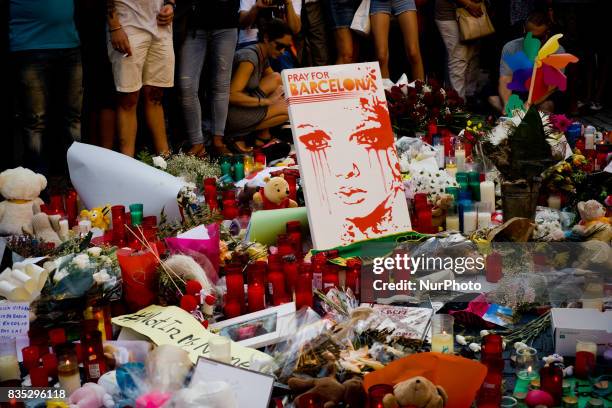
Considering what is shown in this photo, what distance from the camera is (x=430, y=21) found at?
8297 mm

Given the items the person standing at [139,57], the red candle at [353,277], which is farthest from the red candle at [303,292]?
the person standing at [139,57]

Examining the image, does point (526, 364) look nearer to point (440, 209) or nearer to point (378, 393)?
point (378, 393)

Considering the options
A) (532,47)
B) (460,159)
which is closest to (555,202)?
(460,159)

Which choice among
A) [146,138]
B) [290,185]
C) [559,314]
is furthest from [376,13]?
[559,314]

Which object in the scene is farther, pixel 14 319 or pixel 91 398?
pixel 14 319

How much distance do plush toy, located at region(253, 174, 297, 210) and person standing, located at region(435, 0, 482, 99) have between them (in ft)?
13.4

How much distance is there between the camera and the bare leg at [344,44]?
24.6 feet

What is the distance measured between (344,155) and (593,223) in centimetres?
110

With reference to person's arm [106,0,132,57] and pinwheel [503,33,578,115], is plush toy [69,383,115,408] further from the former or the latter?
person's arm [106,0,132,57]

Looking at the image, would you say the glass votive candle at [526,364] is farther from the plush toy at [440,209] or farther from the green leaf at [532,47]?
the green leaf at [532,47]

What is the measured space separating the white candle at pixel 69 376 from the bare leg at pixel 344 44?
517cm

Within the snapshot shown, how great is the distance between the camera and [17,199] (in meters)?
3.98

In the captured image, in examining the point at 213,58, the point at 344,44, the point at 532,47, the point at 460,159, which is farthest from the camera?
the point at 344,44

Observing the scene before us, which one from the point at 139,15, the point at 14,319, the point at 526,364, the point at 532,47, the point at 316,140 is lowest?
the point at 526,364
